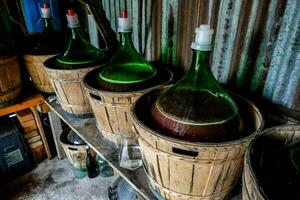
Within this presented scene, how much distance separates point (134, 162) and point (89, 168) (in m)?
1.36

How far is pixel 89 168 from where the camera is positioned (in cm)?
247

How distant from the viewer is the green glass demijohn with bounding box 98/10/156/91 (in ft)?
3.98

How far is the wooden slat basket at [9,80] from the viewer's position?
1.80 metres

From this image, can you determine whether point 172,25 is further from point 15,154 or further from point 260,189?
point 15,154

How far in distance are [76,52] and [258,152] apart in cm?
130

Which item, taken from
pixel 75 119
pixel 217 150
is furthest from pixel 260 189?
pixel 75 119

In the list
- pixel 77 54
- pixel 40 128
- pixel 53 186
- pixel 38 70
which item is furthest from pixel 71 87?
pixel 53 186

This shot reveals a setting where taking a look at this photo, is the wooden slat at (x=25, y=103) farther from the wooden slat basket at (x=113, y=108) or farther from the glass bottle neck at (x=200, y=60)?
the glass bottle neck at (x=200, y=60)

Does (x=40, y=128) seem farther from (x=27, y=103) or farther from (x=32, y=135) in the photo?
(x=27, y=103)

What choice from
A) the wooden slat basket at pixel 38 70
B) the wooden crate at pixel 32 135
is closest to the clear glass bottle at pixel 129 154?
the wooden slat basket at pixel 38 70

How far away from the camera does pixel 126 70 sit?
4.21 ft

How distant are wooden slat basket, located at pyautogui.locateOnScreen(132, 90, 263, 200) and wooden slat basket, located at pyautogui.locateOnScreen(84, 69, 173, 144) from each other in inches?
5.0

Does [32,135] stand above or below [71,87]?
below

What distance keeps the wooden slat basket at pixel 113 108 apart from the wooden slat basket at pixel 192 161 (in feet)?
0.41
